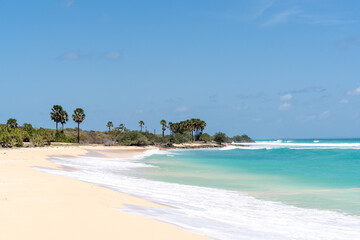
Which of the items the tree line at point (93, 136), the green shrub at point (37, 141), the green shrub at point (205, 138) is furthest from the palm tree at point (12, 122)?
the green shrub at point (205, 138)

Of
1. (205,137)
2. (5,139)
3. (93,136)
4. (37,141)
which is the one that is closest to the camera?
(5,139)

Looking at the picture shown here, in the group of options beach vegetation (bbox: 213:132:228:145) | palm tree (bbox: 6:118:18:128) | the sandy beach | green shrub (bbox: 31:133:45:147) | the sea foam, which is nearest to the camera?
the sandy beach

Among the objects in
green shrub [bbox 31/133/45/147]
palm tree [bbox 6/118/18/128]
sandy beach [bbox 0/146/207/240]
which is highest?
palm tree [bbox 6/118/18/128]

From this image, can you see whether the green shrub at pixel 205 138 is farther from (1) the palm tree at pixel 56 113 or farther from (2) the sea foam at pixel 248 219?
(2) the sea foam at pixel 248 219

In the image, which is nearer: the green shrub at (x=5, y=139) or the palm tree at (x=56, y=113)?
the green shrub at (x=5, y=139)

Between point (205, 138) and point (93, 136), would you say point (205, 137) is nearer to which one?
point (205, 138)

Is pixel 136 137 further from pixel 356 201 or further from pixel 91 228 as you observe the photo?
pixel 91 228

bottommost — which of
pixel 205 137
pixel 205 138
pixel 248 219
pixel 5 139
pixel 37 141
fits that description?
pixel 248 219

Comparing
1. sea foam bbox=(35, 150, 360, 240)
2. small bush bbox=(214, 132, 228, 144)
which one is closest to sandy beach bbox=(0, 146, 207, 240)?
sea foam bbox=(35, 150, 360, 240)

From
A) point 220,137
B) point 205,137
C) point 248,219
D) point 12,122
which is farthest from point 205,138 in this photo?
point 248,219

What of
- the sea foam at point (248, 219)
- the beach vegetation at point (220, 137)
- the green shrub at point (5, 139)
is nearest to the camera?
the sea foam at point (248, 219)

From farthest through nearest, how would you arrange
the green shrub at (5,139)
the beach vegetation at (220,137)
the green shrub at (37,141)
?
the beach vegetation at (220,137) → the green shrub at (37,141) → the green shrub at (5,139)

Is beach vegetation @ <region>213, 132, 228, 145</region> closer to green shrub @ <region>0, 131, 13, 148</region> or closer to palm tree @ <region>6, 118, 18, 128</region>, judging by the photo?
palm tree @ <region>6, 118, 18, 128</region>

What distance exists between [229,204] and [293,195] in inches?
181
